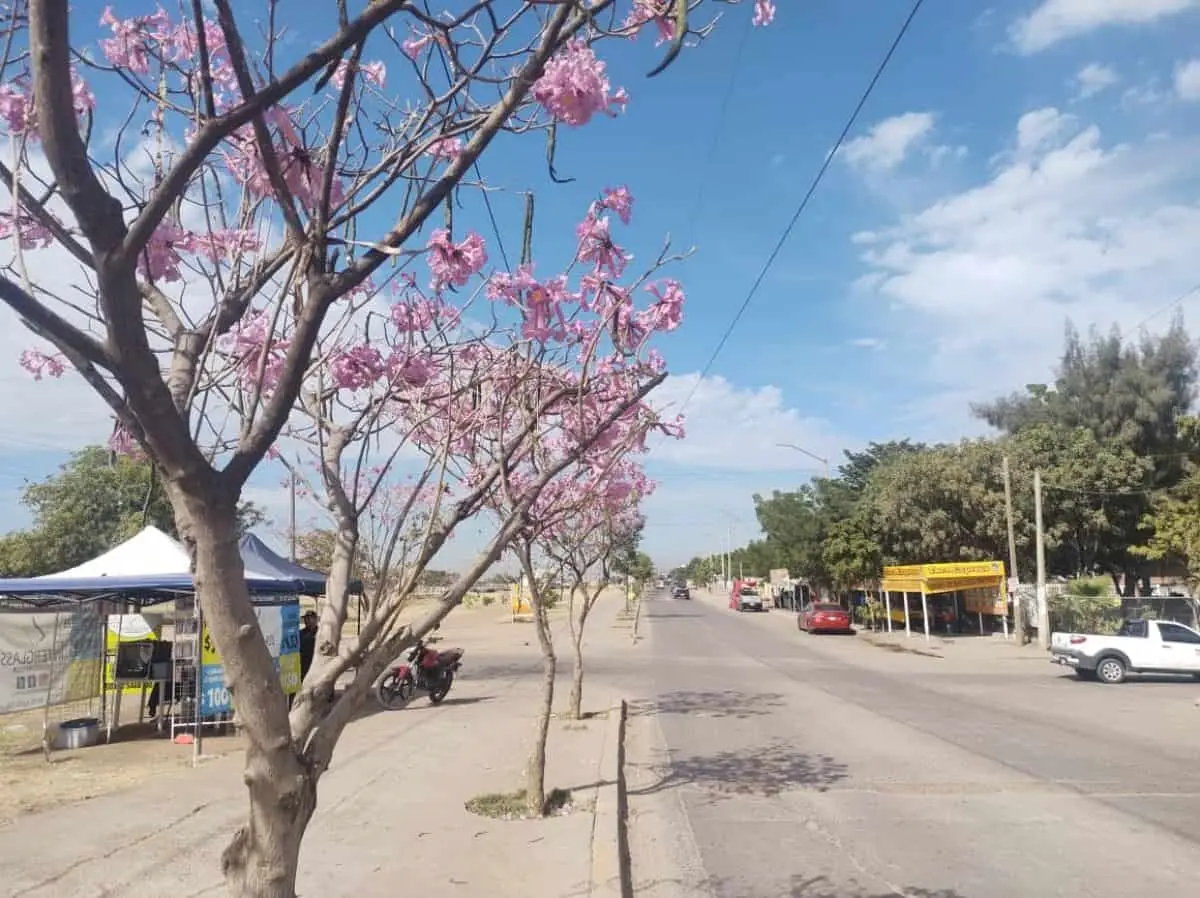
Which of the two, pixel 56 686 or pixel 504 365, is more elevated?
pixel 504 365

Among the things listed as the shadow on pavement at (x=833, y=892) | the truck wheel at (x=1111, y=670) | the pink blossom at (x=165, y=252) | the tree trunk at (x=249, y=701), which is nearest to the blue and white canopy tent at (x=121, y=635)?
the shadow on pavement at (x=833, y=892)

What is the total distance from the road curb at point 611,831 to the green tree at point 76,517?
27.4 m

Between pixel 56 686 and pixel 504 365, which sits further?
pixel 56 686

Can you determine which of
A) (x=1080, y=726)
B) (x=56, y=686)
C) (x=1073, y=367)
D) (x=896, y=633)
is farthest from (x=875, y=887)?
(x=1073, y=367)

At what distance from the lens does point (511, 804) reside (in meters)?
8.40

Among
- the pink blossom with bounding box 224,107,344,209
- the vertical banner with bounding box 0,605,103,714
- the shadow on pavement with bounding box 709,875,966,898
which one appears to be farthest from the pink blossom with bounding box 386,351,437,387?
the vertical banner with bounding box 0,605,103,714

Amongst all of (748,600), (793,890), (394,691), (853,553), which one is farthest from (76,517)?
(748,600)

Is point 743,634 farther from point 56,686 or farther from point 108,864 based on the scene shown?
point 108,864

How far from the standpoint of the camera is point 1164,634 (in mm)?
20766

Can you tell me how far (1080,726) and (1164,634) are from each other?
27.8 feet

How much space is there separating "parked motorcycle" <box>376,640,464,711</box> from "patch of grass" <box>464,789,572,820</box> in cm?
818

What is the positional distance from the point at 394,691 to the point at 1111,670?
14.9 metres

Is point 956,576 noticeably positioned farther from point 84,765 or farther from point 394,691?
point 84,765

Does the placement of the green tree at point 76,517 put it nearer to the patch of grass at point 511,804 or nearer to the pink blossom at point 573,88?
the patch of grass at point 511,804
